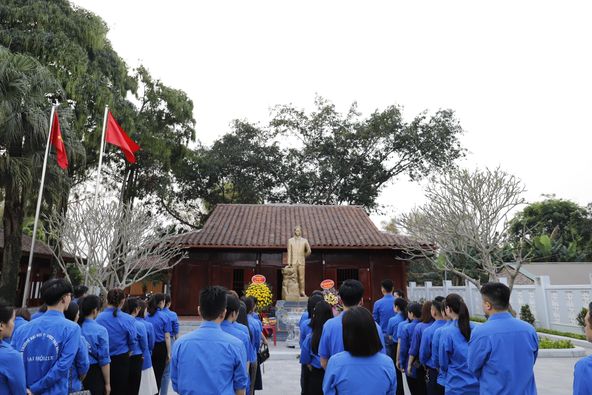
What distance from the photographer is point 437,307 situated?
4.24 metres

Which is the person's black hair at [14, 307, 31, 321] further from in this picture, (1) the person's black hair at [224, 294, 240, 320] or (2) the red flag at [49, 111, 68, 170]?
(2) the red flag at [49, 111, 68, 170]

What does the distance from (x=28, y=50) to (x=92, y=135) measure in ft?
12.3

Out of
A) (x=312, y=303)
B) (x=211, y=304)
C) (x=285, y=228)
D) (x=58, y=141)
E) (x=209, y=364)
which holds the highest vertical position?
(x=58, y=141)

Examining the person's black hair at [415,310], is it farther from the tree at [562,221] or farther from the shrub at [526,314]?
the tree at [562,221]

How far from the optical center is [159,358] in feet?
18.4

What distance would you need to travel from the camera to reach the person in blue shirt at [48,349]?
3031 mm

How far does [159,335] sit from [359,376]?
408 cm

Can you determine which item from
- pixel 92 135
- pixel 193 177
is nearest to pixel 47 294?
pixel 92 135

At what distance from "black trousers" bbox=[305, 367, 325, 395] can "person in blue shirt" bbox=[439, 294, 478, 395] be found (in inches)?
43.9

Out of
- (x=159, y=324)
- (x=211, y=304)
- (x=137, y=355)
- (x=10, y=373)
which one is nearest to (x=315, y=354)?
(x=211, y=304)

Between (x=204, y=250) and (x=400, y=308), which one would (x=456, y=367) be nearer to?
(x=400, y=308)

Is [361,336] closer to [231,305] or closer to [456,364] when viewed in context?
[456,364]

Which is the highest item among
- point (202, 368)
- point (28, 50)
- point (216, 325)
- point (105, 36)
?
point (105, 36)

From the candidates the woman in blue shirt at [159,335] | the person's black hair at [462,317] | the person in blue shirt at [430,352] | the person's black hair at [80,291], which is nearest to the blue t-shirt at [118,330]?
the person's black hair at [80,291]
